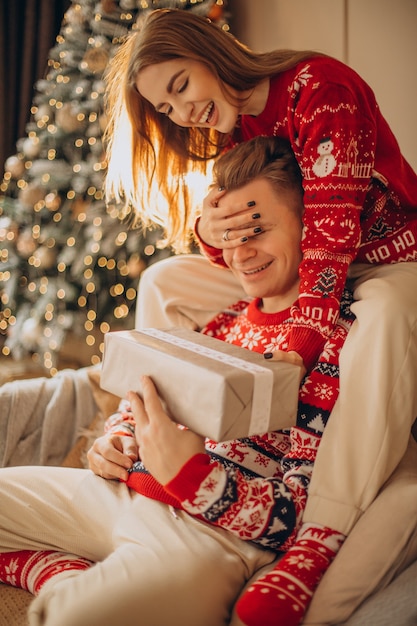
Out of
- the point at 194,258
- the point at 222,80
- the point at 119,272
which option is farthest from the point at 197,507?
the point at 119,272

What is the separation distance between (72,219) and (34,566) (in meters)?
1.79

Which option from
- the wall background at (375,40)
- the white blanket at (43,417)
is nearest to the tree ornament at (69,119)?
the wall background at (375,40)

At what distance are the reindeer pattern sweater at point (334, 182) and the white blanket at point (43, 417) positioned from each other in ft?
Answer: 2.71

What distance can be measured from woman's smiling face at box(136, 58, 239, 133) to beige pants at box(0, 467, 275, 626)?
31.1 inches

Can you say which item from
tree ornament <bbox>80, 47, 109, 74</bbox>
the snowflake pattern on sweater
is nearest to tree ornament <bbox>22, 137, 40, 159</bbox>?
tree ornament <bbox>80, 47, 109, 74</bbox>

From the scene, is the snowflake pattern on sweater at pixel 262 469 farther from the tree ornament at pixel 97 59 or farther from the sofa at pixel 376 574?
the tree ornament at pixel 97 59

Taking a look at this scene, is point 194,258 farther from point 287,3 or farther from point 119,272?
point 287,3

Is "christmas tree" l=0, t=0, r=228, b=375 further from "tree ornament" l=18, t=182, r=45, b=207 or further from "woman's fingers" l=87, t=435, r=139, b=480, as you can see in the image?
"woman's fingers" l=87, t=435, r=139, b=480

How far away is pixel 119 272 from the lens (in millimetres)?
2510

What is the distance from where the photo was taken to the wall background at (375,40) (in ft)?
6.35

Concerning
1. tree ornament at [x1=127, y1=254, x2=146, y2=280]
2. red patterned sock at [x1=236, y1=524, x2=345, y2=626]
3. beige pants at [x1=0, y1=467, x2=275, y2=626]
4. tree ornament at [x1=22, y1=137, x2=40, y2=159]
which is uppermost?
tree ornament at [x1=22, y1=137, x2=40, y2=159]

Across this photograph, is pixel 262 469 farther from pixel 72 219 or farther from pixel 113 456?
pixel 72 219

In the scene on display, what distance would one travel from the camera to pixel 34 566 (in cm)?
106

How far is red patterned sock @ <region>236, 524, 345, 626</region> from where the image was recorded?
75cm
